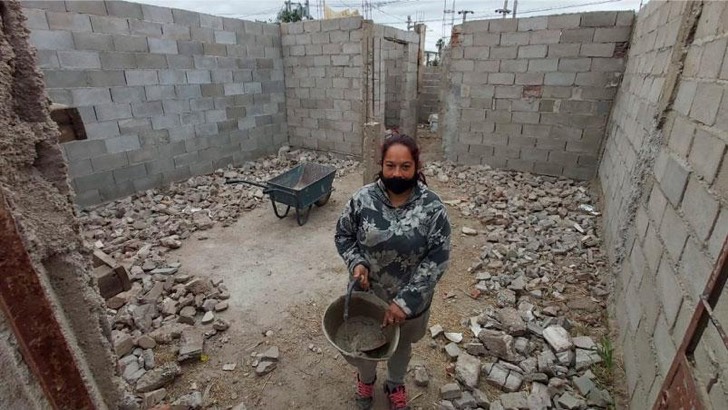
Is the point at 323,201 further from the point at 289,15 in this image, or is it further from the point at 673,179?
the point at 289,15

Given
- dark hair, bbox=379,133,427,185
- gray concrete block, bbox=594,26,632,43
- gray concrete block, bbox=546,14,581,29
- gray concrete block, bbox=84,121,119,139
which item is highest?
gray concrete block, bbox=546,14,581,29

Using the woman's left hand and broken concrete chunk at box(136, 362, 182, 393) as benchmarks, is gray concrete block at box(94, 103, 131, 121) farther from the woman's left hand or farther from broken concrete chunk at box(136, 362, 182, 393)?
the woman's left hand

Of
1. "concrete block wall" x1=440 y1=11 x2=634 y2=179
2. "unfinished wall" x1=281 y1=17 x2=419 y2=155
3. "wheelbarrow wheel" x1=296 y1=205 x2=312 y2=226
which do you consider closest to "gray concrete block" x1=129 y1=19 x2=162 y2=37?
"unfinished wall" x1=281 y1=17 x2=419 y2=155

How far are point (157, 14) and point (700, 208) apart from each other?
7.00 metres

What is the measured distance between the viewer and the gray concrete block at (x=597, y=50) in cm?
536

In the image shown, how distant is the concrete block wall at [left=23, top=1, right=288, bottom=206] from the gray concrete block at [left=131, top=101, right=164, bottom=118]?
15 mm

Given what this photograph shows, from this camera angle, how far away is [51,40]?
457cm

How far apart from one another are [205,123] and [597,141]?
23.2 feet

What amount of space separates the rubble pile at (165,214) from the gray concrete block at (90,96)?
4.95 ft

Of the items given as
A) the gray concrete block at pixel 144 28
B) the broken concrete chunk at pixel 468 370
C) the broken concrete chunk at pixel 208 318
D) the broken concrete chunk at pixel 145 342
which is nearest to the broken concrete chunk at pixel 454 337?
the broken concrete chunk at pixel 468 370

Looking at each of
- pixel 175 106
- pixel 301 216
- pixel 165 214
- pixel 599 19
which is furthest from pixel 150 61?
pixel 599 19

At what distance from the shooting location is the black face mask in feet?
5.86

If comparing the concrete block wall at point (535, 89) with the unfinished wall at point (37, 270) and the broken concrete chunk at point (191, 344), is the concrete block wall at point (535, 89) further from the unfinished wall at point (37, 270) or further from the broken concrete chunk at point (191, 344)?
the unfinished wall at point (37, 270)

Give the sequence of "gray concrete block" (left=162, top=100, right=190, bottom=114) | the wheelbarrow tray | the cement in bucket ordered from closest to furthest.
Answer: the cement in bucket
the wheelbarrow tray
"gray concrete block" (left=162, top=100, right=190, bottom=114)
